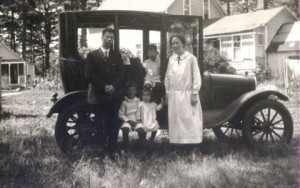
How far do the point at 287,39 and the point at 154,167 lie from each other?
25700 millimetres

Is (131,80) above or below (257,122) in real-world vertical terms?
above

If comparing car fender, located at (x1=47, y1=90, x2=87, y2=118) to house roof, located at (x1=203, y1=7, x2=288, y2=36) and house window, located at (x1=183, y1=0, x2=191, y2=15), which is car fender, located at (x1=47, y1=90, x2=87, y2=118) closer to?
house roof, located at (x1=203, y1=7, x2=288, y2=36)

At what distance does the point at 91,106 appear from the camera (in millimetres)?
6445

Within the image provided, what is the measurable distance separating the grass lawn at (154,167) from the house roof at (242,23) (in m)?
23.1

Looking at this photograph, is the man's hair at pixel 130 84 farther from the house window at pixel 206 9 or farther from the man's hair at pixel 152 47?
the house window at pixel 206 9

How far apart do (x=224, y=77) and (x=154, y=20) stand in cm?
182

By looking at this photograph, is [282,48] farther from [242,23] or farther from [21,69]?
[21,69]

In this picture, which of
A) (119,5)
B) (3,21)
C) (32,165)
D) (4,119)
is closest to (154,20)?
(32,165)

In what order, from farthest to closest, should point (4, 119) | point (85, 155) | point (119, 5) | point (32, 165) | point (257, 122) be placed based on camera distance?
point (119, 5) < point (4, 119) < point (257, 122) < point (85, 155) < point (32, 165)

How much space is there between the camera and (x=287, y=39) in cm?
2928

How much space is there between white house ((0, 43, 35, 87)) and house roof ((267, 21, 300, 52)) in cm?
2244

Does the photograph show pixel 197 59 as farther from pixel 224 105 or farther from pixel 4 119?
pixel 4 119

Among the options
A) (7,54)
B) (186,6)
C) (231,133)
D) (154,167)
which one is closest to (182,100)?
(154,167)

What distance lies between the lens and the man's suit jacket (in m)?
6.11
